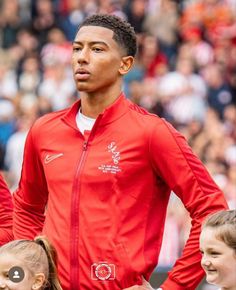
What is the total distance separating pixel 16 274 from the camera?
5.71 metres

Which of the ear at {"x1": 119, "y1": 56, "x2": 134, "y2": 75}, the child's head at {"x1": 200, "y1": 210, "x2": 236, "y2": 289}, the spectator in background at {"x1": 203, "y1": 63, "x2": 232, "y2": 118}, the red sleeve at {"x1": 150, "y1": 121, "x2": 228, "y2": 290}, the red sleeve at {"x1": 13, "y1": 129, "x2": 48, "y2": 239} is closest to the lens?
the child's head at {"x1": 200, "y1": 210, "x2": 236, "y2": 289}

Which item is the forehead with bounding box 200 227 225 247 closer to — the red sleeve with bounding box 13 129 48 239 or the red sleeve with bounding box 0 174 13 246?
the red sleeve with bounding box 13 129 48 239

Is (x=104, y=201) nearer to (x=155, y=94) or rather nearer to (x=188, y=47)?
(x=155, y=94)

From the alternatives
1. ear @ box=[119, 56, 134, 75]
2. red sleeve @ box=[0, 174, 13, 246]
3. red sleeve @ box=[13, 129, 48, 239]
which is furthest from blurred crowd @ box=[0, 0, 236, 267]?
ear @ box=[119, 56, 134, 75]

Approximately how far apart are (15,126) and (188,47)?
128 inches

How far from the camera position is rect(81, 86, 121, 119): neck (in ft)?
20.2

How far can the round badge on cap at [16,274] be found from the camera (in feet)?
18.7

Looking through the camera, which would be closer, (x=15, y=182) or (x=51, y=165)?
(x=51, y=165)

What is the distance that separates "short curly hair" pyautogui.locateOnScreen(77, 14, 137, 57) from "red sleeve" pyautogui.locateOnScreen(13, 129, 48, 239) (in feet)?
2.05

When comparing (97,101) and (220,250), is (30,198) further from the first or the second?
(220,250)

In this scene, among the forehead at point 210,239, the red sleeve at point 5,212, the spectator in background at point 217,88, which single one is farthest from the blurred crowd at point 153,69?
the forehead at point 210,239

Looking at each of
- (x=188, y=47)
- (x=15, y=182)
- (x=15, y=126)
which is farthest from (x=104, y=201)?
(x=188, y=47)

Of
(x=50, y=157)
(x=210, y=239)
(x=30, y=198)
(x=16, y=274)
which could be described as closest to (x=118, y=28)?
(x=50, y=157)

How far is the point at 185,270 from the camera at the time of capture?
5852 millimetres
